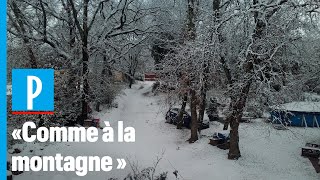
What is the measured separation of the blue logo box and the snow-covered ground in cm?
210

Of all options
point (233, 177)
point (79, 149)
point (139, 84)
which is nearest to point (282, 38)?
point (233, 177)

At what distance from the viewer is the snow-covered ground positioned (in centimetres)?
1384

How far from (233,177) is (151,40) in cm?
1689

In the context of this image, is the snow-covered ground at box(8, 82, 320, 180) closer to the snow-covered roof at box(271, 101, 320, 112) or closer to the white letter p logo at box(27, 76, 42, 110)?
the snow-covered roof at box(271, 101, 320, 112)

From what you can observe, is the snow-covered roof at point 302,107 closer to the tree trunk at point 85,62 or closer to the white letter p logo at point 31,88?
the tree trunk at point 85,62

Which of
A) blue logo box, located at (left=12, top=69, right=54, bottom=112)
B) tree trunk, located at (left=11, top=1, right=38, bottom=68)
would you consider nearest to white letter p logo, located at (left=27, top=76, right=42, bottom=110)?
blue logo box, located at (left=12, top=69, right=54, bottom=112)

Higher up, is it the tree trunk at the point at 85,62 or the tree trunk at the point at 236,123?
the tree trunk at the point at 85,62

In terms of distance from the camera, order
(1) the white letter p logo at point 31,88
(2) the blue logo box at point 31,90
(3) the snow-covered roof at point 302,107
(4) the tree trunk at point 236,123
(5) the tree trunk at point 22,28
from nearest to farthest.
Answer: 1. (1) the white letter p logo at point 31,88
2. (2) the blue logo box at point 31,90
3. (4) the tree trunk at point 236,123
4. (5) the tree trunk at point 22,28
5. (3) the snow-covered roof at point 302,107

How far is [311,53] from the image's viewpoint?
68.8 feet

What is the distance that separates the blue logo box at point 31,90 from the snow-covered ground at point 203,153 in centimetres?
210

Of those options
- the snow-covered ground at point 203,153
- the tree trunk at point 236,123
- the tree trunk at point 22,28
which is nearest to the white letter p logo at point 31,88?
the snow-covered ground at point 203,153

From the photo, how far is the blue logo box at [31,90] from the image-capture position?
1402 centimetres

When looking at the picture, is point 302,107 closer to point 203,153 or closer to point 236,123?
point 236,123

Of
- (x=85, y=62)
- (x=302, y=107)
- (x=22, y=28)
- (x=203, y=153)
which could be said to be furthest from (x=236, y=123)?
(x=22, y=28)
